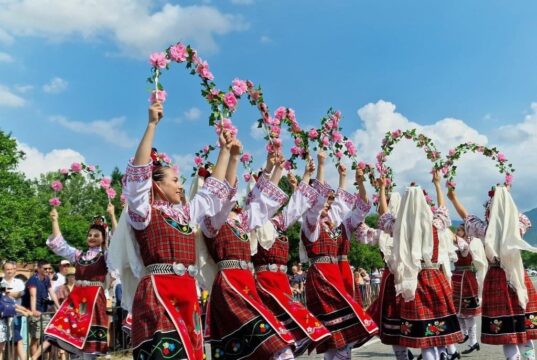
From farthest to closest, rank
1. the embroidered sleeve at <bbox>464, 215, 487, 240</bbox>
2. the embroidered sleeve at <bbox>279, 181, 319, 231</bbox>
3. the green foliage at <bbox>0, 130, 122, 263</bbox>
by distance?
the green foliage at <bbox>0, 130, 122, 263</bbox> < the embroidered sleeve at <bbox>464, 215, 487, 240</bbox> < the embroidered sleeve at <bbox>279, 181, 319, 231</bbox>

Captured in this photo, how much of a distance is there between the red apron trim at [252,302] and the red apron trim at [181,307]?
827 mm

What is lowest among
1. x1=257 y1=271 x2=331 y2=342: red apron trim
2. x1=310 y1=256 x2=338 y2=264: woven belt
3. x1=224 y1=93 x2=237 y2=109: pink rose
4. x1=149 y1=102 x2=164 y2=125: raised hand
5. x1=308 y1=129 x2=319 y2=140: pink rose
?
x1=257 y1=271 x2=331 y2=342: red apron trim

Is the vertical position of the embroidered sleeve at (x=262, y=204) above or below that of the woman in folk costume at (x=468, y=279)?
above

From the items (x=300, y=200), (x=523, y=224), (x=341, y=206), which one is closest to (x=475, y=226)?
(x=523, y=224)

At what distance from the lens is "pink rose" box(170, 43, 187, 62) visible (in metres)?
4.67

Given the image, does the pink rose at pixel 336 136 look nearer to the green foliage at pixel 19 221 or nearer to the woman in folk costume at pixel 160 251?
the woman in folk costume at pixel 160 251

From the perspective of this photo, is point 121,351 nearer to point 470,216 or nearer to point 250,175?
point 250,175

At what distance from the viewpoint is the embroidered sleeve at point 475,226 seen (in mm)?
7246

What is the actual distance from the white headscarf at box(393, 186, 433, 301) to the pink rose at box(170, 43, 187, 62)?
3152 mm

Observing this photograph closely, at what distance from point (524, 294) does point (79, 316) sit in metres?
5.16

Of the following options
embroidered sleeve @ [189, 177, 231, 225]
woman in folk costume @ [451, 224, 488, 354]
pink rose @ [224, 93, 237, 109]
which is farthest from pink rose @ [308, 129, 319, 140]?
woman in folk costume @ [451, 224, 488, 354]

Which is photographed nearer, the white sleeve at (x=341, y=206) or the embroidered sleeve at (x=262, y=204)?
the embroidered sleeve at (x=262, y=204)

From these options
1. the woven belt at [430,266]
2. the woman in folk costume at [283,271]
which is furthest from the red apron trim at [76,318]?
the woven belt at [430,266]

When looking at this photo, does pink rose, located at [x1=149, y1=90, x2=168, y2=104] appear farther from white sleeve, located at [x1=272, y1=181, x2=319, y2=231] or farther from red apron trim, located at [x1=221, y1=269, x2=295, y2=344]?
white sleeve, located at [x1=272, y1=181, x2=319, y2=231]
